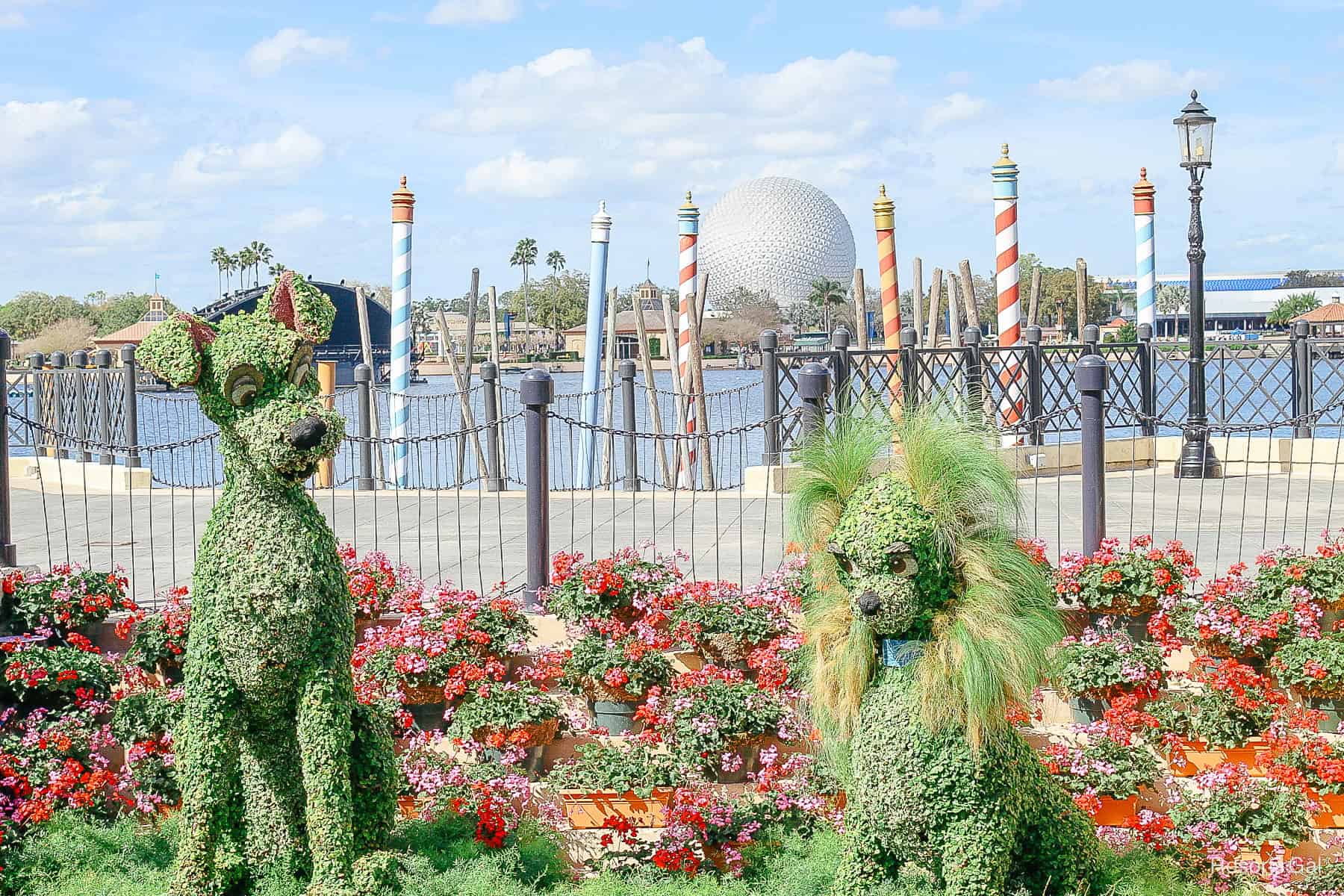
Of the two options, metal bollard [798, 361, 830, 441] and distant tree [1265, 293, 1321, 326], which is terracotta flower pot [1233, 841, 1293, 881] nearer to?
metal bollard [798, 361, 830, 441]

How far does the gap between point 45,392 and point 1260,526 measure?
49.3ft

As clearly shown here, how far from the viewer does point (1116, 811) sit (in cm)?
525

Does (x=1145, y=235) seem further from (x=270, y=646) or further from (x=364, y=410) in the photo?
(x=270, y=646)

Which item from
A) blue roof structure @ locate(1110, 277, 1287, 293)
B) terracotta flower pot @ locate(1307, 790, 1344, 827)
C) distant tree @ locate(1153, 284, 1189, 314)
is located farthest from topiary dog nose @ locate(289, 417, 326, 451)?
blue roof structure @ locate(1110, 277, 1287, 293)

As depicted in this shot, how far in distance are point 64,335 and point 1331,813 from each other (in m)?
65.2

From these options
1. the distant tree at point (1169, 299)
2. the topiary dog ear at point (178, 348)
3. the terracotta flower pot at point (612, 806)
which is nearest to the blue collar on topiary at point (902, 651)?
the terracotta flower pot at point (612, 806)

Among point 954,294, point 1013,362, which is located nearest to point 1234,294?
point 954,294

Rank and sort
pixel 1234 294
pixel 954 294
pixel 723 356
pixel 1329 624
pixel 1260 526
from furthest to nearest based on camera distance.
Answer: pixel 1234 294
pixel 723 356
pixel 954 294
pixel 1260 526
pixel 1329 624

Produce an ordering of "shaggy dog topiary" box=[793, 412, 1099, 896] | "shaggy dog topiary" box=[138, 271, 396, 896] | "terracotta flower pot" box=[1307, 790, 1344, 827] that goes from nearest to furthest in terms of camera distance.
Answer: "shaggy dog topiary" box=[793, 412, 1099, 896]
"shaggy dog topiary" box=[138, 271, 396, 896]
"terracotta flower pot" box=[1307, 790, 1344, 827]

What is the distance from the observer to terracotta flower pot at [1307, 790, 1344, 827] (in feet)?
16.7

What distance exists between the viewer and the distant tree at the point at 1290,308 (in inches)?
3044

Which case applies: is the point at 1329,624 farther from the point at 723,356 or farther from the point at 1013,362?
the point at 723,356

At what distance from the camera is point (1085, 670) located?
5.50m

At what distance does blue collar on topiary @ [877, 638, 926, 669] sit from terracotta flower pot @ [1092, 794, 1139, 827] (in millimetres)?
1744
